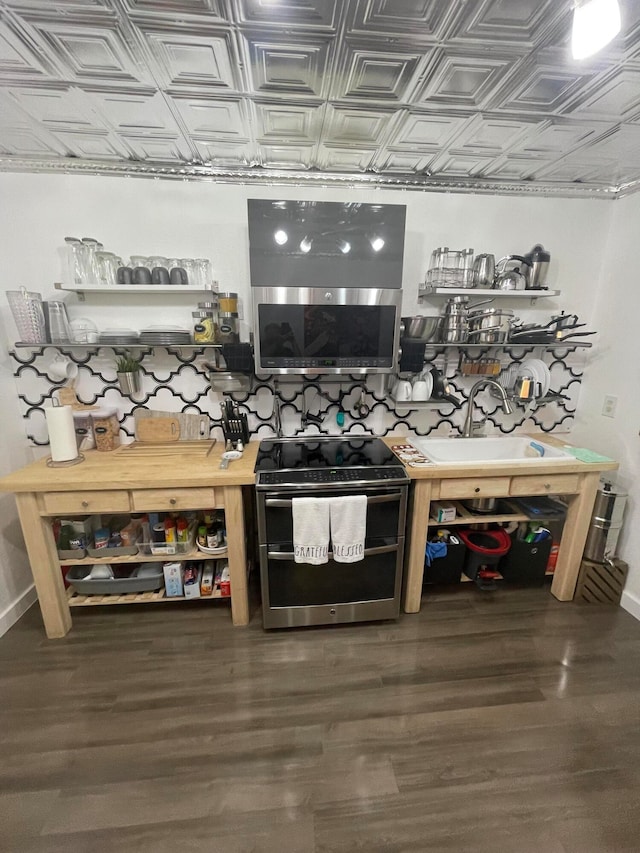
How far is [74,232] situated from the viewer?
1834mm

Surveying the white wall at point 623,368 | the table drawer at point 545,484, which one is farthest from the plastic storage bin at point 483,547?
the white wall at point 623,368

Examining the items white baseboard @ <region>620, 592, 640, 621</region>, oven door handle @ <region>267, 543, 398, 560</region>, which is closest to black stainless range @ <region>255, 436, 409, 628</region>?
oven door handle @ <region>267, 543, 398, 560</region>

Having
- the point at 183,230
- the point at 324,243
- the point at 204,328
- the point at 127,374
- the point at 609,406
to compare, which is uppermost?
the point at 183,230

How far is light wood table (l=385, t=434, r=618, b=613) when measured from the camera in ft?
5.76

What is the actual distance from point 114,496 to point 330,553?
1043 mm

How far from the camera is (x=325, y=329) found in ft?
5.73

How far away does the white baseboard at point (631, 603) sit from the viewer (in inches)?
75.4

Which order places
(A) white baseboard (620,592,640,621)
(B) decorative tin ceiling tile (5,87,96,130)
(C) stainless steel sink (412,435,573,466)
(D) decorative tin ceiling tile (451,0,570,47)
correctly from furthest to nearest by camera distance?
(C) stainless steel sink (412,435,573,466) → (A) white baseboard (620,592,640,621) → (B) decorative tin ceiling tile (5,87,96,130) → (D) decorative tin ceiling tile (451,0,570,47)

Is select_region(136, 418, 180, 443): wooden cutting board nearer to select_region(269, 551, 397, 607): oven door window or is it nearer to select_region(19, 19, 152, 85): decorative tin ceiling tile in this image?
select_region(269, 551, 397, 607): oven door window

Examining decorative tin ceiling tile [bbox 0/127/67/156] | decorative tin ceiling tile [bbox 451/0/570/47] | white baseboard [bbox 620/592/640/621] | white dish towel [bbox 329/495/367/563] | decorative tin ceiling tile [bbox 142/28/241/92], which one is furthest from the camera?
white baseboard [bbox 620/592/640/621]

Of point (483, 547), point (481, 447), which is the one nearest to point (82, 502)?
point (483, 547)

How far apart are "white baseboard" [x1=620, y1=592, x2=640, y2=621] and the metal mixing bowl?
1.82 metres

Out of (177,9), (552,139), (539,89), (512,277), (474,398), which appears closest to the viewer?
(177,9)

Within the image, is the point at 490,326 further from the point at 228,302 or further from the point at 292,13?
the point at 292,13
